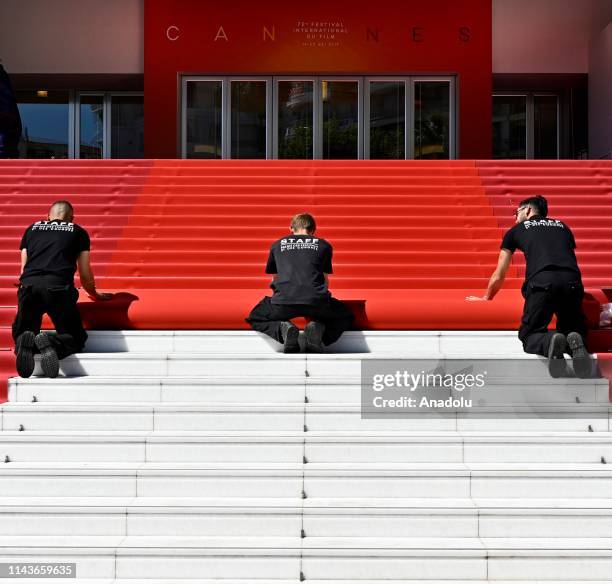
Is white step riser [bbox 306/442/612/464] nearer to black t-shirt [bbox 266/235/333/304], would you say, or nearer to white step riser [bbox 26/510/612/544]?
white step riser [bbox 26/510/612/544]

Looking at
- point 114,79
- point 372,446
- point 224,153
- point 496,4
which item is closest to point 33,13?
point 114,79

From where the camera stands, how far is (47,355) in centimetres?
527

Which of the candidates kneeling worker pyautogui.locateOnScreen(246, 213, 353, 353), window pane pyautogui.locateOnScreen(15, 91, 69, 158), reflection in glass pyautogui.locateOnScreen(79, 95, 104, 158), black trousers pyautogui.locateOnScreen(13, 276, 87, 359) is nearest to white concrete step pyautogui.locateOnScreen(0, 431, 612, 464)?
black trousers pyautogui.locateOnScreen(13, 276, 87, 359)

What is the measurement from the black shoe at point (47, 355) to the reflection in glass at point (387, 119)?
34.3 ft

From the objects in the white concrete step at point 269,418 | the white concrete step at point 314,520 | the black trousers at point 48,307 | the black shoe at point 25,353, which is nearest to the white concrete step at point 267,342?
the black trousers at point 48,307

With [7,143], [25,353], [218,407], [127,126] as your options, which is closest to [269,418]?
[218,407]

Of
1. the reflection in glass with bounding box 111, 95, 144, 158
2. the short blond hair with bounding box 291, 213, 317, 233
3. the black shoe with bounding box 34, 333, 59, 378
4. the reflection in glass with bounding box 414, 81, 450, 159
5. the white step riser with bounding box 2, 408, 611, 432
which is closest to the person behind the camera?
the white step riser with bounding box 2, 408, 611, 432

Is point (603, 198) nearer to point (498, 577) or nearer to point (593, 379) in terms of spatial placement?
point (593, 379)

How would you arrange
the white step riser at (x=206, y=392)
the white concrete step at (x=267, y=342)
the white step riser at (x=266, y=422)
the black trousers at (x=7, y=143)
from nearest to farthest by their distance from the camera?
the white step riser at (x=266, y=422), the white step riser at (x=206, y=392), the white concrete step at (x=267, y=342), the black trousers at (x=7, y=143)

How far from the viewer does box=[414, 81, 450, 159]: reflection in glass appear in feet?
48.8

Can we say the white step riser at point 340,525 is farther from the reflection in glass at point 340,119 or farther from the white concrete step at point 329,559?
the reflection in glass at point 340,119

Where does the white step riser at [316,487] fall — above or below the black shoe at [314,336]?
below

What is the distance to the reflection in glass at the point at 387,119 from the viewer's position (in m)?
14.9

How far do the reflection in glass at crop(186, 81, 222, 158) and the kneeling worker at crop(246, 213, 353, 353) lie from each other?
9533mm
